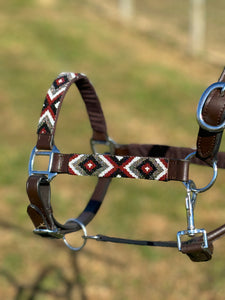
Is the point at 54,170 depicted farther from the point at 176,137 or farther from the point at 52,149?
the point at 176,137

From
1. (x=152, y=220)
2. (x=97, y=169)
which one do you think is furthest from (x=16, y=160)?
(x=97, y=169)

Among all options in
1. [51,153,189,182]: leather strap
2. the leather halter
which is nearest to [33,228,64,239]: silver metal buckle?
the leather halter

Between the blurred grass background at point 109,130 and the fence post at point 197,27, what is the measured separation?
0.83ft

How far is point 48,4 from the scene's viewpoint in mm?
15289

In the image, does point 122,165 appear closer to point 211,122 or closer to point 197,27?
point 211,122

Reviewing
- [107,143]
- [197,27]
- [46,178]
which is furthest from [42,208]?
[197,27]

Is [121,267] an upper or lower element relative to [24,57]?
lower

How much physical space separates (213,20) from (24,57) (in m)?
5.24

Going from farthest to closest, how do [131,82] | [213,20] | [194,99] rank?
[213,20] < [131,82] < [194,99]

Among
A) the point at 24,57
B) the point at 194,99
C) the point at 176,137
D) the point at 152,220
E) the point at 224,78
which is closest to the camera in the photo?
the point at 224,78

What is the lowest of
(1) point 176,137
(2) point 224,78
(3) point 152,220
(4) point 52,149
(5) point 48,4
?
(3) point 152,220

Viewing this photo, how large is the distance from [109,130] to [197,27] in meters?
5.30

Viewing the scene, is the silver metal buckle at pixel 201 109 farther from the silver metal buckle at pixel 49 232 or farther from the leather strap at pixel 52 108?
the silver metal buckle at pixel 49 232

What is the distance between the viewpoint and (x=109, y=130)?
8.47m
